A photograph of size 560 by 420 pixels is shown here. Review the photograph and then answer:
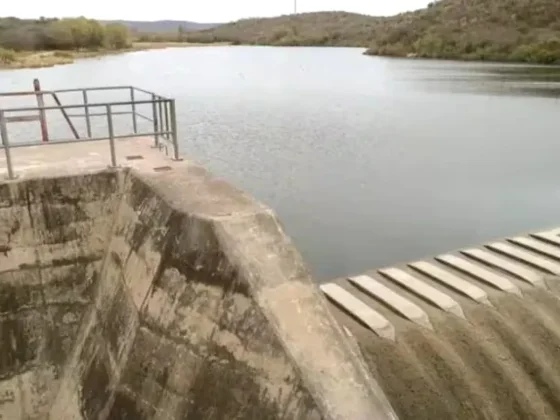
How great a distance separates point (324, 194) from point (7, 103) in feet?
50.5

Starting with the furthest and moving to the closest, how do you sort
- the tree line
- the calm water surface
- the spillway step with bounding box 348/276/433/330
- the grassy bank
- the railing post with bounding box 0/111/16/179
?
the tree line, the grassy bank, the calm water surface, the spillway step with bounding box 348/276/433/330, the railing post with bounding box 0/111/16/179

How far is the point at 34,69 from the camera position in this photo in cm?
4950

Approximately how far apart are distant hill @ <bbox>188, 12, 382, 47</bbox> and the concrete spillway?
99.4 meters

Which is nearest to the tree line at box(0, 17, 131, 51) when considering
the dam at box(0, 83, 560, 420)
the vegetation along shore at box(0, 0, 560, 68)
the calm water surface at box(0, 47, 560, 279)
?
the vegetation along shore at box(0, 0, 560, 68)

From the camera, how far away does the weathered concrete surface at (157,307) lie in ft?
16.1

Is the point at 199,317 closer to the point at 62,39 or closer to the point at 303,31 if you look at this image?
the point at 62,39

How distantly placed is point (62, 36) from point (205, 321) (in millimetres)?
77327

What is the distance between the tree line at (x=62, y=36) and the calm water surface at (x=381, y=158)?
36141 mm

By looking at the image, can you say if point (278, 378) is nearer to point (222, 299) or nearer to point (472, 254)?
point (222, 299)

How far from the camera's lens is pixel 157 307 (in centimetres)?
592

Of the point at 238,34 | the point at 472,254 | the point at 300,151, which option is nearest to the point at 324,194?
the point at 300,151

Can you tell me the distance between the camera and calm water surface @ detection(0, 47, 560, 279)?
16.6 metres

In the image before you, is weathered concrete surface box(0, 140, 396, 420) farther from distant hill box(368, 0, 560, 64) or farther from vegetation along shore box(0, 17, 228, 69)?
distant hill box(368, 0, 560, 64)

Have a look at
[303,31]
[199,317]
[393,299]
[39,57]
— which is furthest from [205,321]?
[303,31]
